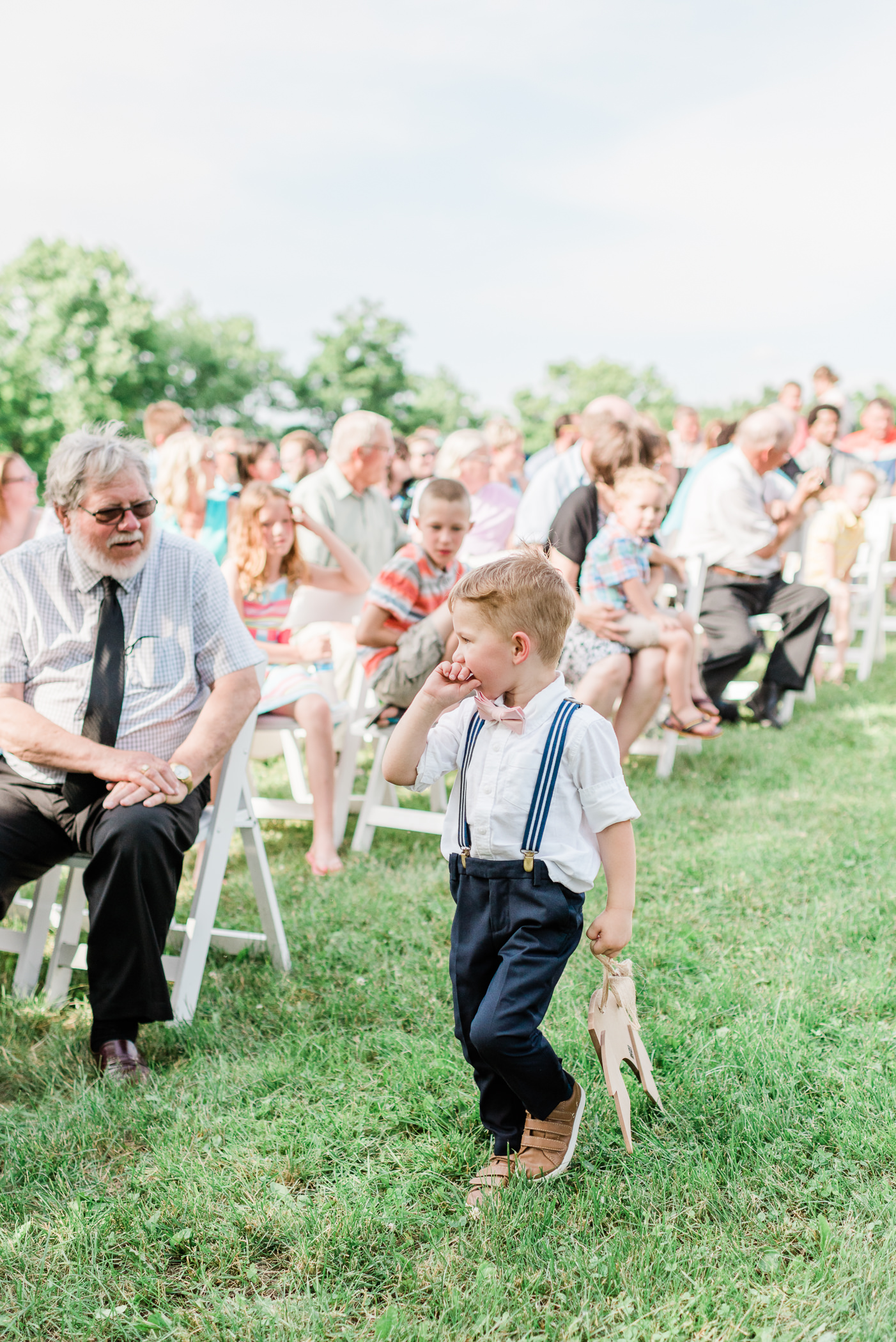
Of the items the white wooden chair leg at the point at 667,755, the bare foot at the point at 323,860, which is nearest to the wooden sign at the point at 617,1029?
the bare foot at the point at 323,860

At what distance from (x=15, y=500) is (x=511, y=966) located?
4.50m

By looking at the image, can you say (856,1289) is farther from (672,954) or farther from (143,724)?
(143,724)

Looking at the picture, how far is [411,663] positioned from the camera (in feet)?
13.5

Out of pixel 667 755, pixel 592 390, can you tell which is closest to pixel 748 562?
pixel 667 755

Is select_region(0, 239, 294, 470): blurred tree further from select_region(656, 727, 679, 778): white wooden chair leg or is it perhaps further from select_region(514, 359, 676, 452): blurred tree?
select_region(656, 727, 679, 778): white wooden chair leg

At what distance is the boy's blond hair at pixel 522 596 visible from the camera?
6.42 ft

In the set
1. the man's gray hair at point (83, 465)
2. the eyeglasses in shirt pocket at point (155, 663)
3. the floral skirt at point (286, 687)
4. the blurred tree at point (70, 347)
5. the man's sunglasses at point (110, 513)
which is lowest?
the floral skirt at point (286, 687)

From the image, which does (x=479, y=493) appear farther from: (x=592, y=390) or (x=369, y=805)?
(x=592, y=390)

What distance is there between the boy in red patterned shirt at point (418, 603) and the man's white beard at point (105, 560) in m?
1.34

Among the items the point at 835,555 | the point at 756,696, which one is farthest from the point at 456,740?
the point at 835,555

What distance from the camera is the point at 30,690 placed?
305 centimetres

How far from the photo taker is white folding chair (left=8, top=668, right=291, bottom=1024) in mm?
3025

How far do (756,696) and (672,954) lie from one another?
13.0ft

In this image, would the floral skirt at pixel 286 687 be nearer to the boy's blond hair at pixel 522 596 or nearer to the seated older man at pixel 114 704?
the seated older man at pixel 114 704
